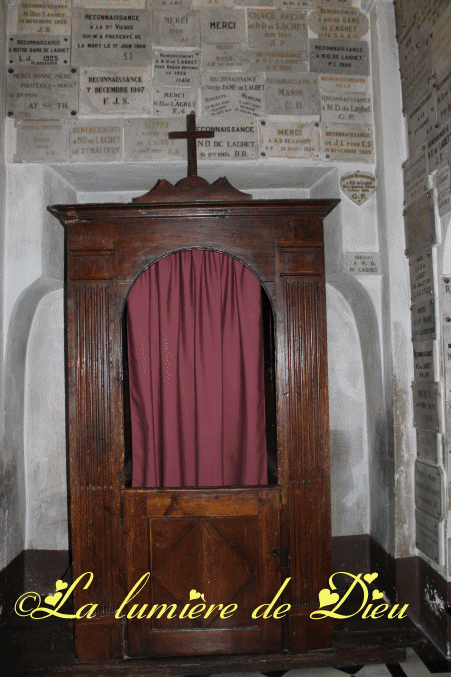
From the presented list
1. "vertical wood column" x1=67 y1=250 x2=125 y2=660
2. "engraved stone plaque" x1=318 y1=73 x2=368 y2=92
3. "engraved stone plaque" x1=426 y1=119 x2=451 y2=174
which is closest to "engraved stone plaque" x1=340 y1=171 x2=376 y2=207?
"engraved stone plaque" x1=426 y1=119 x2=451 y2=174

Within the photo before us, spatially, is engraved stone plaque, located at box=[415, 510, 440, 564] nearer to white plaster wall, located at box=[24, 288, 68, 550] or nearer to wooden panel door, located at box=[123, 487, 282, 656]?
wooden panel door, located at box=[123, 487, 282, 656]

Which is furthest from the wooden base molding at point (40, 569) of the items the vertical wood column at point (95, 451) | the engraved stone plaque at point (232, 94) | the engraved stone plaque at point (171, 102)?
the engraved stone plaque at point (232, 94)

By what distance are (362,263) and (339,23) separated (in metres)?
1.54

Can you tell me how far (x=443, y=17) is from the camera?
2383 millimetres

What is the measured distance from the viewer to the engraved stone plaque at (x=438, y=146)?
240 centimetres

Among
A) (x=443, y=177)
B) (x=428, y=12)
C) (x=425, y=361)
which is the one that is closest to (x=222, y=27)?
(x=428, y=12)

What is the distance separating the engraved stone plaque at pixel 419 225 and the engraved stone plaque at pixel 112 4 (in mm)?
2082

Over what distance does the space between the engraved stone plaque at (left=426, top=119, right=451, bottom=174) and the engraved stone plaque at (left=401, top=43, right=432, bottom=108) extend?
293mm

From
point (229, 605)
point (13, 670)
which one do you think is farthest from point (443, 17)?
point (13, 670)

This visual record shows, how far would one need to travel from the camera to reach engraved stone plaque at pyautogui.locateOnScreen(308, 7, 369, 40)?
9.72ft

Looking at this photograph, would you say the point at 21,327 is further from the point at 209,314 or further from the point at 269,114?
the point at 269,114

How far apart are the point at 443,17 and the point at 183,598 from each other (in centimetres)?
323

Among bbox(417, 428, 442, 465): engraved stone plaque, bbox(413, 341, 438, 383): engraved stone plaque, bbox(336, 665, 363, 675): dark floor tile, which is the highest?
bbox(413, 341, 438, 383): engraved stone plaque

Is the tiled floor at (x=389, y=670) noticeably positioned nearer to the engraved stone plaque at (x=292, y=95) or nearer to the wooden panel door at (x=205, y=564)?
the wooden panel door at (x=205, y=564)
